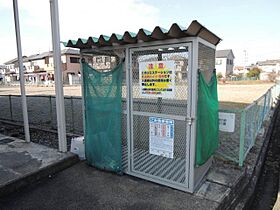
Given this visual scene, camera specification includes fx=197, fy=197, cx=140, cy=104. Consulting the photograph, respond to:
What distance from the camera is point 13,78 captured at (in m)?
55.1

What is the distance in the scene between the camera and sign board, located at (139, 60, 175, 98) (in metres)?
2.77

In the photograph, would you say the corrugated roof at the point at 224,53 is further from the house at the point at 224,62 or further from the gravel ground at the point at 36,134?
the gravel ground at the point at 36,134

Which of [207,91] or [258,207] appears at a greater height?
[207,91]

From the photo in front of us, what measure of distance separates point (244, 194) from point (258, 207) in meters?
0.33

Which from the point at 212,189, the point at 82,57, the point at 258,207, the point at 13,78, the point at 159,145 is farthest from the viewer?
the point at 13,78

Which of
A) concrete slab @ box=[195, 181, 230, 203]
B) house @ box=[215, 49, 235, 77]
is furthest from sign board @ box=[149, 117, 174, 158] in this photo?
house @ box=[215, 49, 235, 77]

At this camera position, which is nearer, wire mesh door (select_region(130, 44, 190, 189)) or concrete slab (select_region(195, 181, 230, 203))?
concrete slab (select_region(195, 181, 230, 203))

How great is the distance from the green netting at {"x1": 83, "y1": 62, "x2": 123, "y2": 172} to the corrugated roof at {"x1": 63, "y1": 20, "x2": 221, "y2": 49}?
15.7 inches

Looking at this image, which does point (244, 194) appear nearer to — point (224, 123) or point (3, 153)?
point (224, 123)

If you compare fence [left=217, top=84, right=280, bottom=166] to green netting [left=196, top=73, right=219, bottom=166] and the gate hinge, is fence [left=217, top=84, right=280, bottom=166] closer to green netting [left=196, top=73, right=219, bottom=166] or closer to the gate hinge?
green netting [left=196, top=73, right=219, bottom=166]

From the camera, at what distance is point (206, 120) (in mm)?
2957

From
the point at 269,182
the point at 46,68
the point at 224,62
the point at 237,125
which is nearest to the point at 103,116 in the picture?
the point at 269,182

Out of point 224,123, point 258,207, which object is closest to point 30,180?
point 224,123

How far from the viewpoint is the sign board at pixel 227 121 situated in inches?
134
